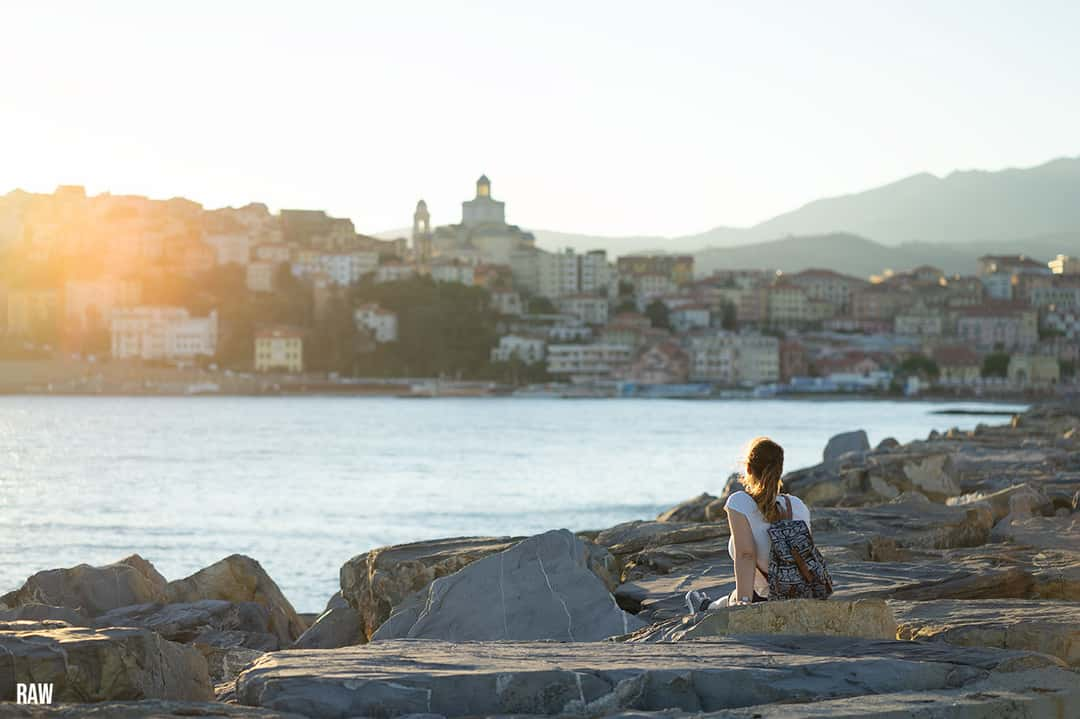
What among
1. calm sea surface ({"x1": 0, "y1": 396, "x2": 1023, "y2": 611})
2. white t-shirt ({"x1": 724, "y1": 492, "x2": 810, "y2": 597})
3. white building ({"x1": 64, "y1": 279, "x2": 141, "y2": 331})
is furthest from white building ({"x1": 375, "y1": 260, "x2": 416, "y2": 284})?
white t-shirt ({"x1": 724, "y1": 492, "x2": 810, "y2": 597})

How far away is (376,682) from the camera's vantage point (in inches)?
144

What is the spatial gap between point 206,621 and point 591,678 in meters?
4.02

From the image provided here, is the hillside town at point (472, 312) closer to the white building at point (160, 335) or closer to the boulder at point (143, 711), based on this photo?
the white building at point (160, 335)

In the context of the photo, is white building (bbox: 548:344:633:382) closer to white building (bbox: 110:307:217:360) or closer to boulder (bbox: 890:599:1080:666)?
white building (bbox: 110:307:217:360)

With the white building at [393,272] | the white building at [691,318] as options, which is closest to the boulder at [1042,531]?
the white building at [393,272]

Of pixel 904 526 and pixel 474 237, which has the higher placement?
pixel 474 237

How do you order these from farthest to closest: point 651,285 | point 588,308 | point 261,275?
point 651,285 → point 588,308 → point 261,275

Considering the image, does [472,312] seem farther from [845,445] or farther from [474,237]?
[845,445]

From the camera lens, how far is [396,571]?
22.6 ft

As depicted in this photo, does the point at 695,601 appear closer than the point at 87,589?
Yes

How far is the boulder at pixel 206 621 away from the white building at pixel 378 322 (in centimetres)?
8921

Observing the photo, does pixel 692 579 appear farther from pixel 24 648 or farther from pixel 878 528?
pixel 24 648

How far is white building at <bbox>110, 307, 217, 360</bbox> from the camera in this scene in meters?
97.6

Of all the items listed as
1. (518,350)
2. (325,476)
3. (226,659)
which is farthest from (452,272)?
(226,659)
